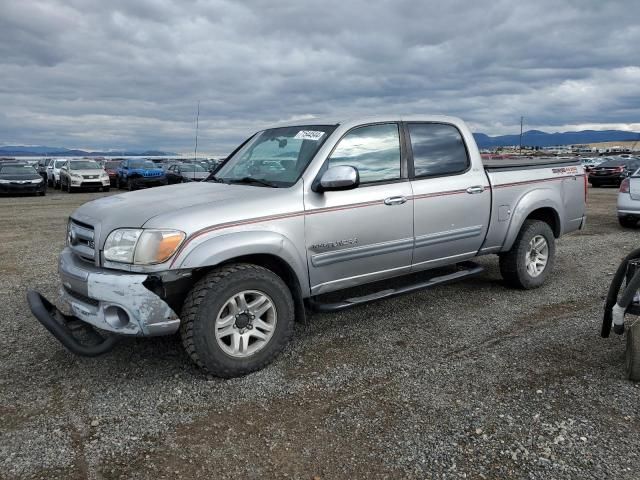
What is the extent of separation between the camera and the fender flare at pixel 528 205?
563 centimetres

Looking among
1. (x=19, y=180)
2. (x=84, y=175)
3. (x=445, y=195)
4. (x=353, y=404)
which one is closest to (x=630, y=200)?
(x=445, y=195)

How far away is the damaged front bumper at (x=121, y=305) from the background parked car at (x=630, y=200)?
10.2 metres

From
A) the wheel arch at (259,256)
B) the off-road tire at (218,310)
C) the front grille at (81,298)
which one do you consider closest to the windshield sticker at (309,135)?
the wheel arch at (259,256)

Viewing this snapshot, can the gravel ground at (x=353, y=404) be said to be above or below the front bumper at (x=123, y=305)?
below

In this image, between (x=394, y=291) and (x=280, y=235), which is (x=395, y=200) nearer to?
(x=394, y=291)

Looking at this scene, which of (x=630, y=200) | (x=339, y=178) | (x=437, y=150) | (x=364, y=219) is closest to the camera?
(x=339, y=178)

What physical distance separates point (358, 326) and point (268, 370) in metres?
1.20

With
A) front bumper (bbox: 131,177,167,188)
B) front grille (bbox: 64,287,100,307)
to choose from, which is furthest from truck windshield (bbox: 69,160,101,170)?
front grille (bbox: 64,287,100,307)

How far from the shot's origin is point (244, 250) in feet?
12.2

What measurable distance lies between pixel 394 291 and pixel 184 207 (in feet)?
6.50

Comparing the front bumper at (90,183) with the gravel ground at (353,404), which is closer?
the gravel ground at (353,404)

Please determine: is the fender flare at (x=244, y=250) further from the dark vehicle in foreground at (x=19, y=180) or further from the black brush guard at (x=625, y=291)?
the dark vehicle in foreground at (x=19, y=180)

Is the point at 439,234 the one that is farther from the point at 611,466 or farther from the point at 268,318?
the point at 611,466

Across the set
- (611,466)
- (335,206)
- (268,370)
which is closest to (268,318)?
(268,370)
